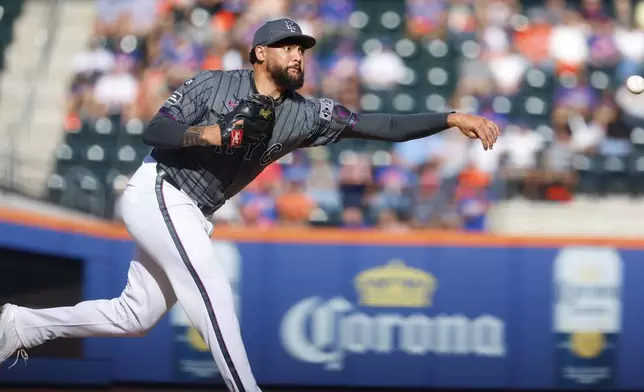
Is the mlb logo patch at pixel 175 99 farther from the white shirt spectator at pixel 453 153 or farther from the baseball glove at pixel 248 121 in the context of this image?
the white shirt spectator at pixel 453 153

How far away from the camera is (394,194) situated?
924 centimetres

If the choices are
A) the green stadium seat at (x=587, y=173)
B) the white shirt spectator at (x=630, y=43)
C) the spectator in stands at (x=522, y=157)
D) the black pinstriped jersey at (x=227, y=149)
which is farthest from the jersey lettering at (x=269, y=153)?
the white shirt spectator at (x=630, y=43)

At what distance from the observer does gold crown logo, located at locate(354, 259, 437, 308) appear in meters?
9.04

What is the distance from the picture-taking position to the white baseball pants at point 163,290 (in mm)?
4660

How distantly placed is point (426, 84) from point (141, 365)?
4.24m

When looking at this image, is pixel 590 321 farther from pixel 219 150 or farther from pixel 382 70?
pixel 219 150

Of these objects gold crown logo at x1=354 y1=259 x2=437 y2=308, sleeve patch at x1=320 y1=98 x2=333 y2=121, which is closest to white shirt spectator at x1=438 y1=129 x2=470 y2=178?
gold crown logo at x1=354 y1=259 x2=437 y2=308

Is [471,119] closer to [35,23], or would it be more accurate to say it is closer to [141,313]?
[141,313]

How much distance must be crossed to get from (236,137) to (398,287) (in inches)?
192

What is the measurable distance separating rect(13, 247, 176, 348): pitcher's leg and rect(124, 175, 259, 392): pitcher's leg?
21 cm

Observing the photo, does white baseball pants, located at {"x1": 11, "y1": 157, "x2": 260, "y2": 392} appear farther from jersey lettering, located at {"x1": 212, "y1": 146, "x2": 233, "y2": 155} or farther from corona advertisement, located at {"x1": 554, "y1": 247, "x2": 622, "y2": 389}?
corona advertisement, located at {"x1": 554, "y1": 247, "x2": 622, "y2": 389}

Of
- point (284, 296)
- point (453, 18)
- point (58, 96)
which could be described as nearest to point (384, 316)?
point (284, 296)

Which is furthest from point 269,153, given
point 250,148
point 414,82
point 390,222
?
point 414,82

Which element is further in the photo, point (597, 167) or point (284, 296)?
point (597, 167)
